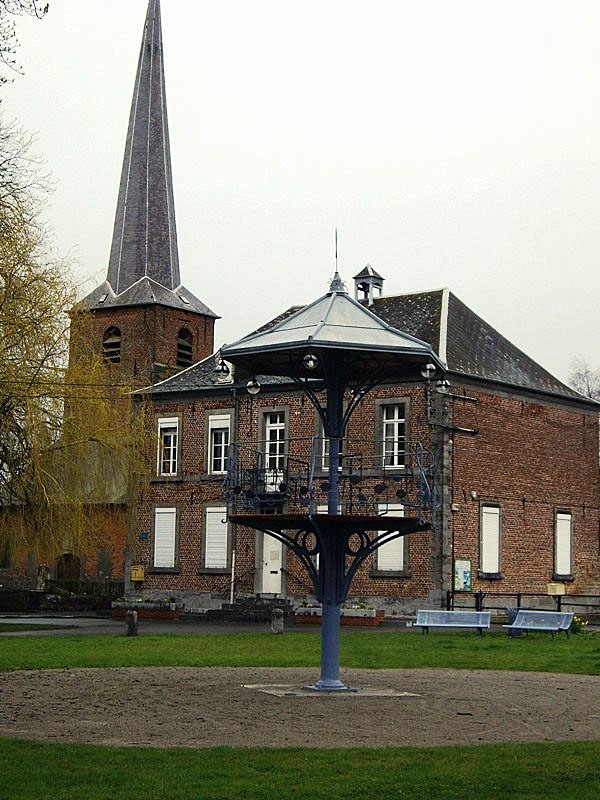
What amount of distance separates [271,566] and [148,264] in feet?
67.3

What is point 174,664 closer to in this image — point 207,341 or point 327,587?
point 327,587

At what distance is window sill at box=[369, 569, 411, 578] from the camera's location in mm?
37688

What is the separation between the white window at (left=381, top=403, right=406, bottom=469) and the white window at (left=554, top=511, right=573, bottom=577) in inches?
251

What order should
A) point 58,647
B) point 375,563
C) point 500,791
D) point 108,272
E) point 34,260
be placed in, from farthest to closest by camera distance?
1. point 108,272
2. point 375,563
3. point 34,260
4. point 58,647
5. point 500,791

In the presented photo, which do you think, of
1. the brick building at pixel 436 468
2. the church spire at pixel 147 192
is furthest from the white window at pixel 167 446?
the church spire at pixel 147 192

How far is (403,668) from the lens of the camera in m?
20.5

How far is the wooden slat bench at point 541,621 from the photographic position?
93.7 ft

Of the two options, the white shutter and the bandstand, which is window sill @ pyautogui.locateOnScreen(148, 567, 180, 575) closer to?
the white shutter

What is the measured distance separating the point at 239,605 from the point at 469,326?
11110 millimetres

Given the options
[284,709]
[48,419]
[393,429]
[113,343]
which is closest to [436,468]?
[393,429]

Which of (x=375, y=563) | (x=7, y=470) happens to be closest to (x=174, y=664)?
(x=7, y=470)

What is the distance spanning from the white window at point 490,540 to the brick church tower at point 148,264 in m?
20.7

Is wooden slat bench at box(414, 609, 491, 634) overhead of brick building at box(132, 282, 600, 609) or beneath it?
beneath

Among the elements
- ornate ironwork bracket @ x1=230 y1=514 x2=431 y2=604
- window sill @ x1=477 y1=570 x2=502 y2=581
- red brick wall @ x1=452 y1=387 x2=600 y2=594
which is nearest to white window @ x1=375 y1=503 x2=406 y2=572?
red brick wall @ x1=452 y1=387 x2=600 y2=594
